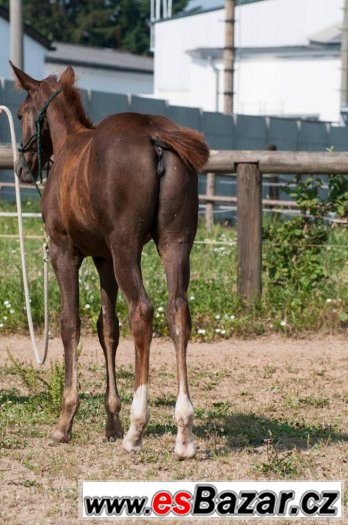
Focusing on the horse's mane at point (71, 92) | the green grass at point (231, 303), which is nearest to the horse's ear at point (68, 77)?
the horse's mane at point (71, 92)

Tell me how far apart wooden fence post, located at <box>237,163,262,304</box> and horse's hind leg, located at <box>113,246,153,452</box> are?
14.5ft

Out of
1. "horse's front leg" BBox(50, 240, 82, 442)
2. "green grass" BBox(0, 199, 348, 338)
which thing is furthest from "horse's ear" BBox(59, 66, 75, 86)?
"green grass" BBox(0, 199, 348, 338)

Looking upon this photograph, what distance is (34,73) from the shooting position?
48219 millimetres

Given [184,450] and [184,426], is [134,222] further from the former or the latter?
[184,450]

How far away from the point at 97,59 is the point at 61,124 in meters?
52.0

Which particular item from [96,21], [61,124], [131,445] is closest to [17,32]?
[61,124]

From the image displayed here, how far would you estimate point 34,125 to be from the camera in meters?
7.22

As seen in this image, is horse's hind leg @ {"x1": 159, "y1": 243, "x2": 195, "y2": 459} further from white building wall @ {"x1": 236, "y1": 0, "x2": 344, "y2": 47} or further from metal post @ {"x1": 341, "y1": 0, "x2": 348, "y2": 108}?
white building wall @ {"x1": 236, "y1": 0, "x2": 344, "y2": 47}

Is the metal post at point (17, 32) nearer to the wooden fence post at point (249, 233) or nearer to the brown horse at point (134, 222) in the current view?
the wooden fence post at point (249, 233)

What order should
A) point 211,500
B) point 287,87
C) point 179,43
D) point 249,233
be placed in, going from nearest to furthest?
point 211,500
point 249,233
point 287,87
point 179,43

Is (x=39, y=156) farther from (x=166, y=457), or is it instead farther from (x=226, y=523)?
(x=226, y=523)

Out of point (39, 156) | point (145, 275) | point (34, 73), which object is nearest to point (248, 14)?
point (34, 73)

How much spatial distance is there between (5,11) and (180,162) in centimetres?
4198

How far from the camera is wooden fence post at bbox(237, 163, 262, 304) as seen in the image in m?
10.4
